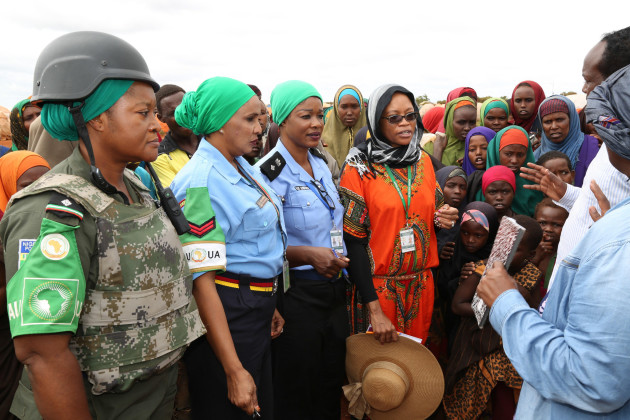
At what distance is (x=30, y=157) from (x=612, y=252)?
132 inches

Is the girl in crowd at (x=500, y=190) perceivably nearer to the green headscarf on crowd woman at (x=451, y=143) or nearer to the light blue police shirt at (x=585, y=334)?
the green headscarf on crowd woman at (x=451, y=143)

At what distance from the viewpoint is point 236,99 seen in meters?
1.97

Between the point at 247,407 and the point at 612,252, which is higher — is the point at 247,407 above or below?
below

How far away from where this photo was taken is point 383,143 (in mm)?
2770

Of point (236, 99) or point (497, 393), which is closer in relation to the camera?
point (236, 99)

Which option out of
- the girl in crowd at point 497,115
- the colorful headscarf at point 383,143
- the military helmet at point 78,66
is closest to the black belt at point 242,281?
the military helmet at point 78,66

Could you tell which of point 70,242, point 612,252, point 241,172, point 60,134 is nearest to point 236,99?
point 241,172

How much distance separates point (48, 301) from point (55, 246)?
0.46 ft

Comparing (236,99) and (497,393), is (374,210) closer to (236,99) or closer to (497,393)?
(236,99)

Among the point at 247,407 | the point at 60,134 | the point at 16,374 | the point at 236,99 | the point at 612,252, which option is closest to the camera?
the point at 612,252

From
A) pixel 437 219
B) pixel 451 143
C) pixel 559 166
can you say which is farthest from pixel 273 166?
pixel 451 143

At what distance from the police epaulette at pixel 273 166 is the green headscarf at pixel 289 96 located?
0.30 metres

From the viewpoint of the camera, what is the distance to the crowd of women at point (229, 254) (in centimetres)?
118

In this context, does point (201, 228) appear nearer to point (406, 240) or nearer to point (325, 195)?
point (325, 195)
